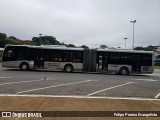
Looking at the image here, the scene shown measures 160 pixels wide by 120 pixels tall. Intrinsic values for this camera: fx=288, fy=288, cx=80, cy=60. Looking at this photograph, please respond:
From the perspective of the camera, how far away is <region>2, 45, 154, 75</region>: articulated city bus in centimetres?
2955

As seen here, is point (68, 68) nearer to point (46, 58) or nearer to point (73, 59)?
point (73, 59)

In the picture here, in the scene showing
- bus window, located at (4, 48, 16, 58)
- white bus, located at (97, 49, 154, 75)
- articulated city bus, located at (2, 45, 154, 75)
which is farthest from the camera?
bus window, located at (4, 48, 16, 58)

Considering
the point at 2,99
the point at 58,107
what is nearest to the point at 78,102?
the point at 58,107

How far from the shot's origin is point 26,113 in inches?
332

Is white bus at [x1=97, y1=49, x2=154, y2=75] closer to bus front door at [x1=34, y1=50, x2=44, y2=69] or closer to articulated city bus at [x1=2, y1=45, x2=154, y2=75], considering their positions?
articulated city bus at [x1=2, y1=45, x2=154, y2=75]

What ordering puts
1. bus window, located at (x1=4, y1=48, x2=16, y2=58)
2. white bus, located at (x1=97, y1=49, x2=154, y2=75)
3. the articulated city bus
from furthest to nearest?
bus window, located at (x1=4, y1=48, x2=16, y2=58), the articulated city bus, white bus, located at (x1=97, y1=49, x2=154, y2=75)

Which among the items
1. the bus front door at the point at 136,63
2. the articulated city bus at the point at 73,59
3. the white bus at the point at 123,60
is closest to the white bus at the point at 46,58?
the articulated city bus at the point at 73,59

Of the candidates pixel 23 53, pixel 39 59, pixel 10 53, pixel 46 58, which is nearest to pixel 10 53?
pixel 10 53

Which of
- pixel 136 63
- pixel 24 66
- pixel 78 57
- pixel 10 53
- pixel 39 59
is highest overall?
pixel 10 53

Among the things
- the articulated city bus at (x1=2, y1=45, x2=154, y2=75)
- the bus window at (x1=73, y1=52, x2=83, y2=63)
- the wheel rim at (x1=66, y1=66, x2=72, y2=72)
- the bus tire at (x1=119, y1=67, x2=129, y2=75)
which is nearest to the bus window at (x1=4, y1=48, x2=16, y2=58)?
the articulated city bus at (x1=2, y1=45, x2=154, y2=75)

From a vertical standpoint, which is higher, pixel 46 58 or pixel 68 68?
pixel 46 58

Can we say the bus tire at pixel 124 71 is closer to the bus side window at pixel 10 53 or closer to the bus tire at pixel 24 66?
the bus tire at pixel 24 66

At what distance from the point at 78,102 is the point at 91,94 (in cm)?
278

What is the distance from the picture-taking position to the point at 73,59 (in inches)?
1174
